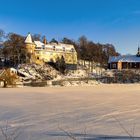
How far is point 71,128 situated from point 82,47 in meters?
106

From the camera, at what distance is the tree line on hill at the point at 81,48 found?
3344 inches

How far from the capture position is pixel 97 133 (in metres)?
8.95

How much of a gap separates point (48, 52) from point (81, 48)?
807 inches

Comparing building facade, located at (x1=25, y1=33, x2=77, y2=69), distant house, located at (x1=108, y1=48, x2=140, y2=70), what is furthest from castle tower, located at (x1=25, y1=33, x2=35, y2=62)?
distant house, located at (x1=108, y1=48, x2=140, y2=70)

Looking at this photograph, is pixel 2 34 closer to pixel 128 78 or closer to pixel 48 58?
pixel 48 58

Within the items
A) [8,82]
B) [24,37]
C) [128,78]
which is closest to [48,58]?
[24,37]

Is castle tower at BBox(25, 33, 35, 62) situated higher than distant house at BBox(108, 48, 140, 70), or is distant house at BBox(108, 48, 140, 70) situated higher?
castle tower at BBox(25, 33, 35, 62)

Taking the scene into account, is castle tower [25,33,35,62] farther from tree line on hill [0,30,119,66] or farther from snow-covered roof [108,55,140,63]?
snow-covered roof [108,55,140,63]

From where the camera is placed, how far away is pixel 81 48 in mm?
116125

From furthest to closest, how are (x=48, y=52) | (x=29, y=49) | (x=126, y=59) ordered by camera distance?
1. (x=126, y=59)
2. (x=48, y=52)
3. (x=29, y=49)

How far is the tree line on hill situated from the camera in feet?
279

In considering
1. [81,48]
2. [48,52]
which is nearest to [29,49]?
[48,52]

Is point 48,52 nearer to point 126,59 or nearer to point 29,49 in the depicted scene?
point 29,49

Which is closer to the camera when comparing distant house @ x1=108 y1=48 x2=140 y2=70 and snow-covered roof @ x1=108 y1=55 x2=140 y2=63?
distant house @ x1=108 y1=48 x2=140 y2=70
